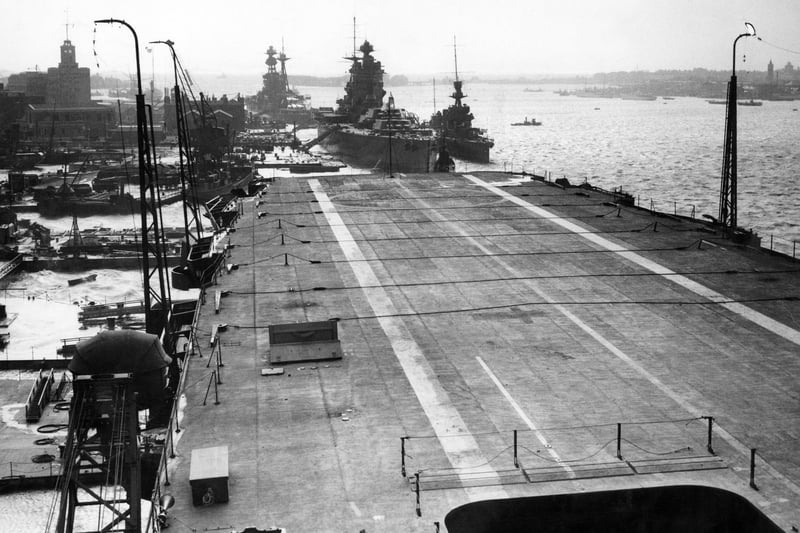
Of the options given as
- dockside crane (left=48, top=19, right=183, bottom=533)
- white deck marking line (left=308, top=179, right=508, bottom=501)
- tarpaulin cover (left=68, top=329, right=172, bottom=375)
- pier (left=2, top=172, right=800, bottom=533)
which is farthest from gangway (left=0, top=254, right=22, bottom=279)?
dockside crane (left=48, top=19, right=183, bottom=533)

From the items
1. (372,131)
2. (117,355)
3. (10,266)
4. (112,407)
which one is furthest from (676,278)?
(372,131)

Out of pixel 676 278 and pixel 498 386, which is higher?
pixel 676 278

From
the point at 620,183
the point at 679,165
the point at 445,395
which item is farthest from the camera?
the point at 679,165

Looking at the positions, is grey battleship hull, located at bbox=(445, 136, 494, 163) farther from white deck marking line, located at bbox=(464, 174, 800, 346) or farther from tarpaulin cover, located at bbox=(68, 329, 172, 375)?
tarpaulin cover, located at bbox=(68, 329, 172, 375)

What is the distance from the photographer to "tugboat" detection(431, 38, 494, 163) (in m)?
125

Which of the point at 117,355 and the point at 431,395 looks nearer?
the point at 117,355

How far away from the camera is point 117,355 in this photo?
54.9 feet

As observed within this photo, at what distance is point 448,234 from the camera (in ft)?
140

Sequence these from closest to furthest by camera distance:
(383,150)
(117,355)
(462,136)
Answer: (117,355), (383,150), (462,136)

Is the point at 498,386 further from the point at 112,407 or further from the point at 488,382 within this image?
the point at 112,407

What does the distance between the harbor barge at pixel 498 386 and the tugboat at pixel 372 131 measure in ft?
155

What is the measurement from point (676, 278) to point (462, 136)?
100.0 metres

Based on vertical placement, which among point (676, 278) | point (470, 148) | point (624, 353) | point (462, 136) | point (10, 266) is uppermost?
point (462, 136)

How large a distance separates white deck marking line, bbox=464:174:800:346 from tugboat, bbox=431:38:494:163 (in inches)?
2890
